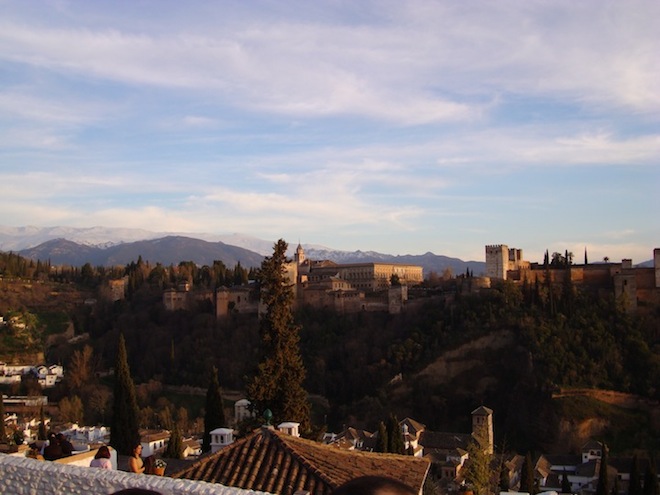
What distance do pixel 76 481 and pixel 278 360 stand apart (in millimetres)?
10824

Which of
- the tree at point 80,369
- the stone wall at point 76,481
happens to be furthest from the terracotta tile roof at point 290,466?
the tree at point 80,369

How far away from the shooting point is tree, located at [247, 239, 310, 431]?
16906 millimetres

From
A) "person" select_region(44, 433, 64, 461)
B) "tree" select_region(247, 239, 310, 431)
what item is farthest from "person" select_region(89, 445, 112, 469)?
"tree" select_region(247, 239, 310, 431)

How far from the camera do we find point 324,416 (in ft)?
172

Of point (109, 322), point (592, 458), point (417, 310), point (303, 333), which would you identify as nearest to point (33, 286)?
point (109, 322)

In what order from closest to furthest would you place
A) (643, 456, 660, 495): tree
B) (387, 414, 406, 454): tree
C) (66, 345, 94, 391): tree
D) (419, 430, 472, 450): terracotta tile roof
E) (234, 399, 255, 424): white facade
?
1. (234, 399, 255, 424): white facade
2. (643, 456, 660, 495): tree
3. (387, 414, 406, 454): tree
4. (419, 430, 472, 450): terracotta tile roof
5. (66, 345, 94, 391): tree

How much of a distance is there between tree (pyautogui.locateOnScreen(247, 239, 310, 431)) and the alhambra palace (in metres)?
29.5

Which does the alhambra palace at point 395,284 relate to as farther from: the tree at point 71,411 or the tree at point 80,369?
the tree at point 71,411

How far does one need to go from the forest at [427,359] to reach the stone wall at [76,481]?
41098 mm

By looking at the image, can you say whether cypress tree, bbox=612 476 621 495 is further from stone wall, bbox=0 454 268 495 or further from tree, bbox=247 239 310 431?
stone wall, bbox=0 454 268 495

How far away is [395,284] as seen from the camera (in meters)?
67.9

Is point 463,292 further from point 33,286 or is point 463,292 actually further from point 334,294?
point 33,286

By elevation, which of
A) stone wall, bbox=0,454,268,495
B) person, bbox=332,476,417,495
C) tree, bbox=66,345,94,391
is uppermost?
person, bbox=332,476,417,495

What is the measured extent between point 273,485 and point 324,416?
44.7 m
